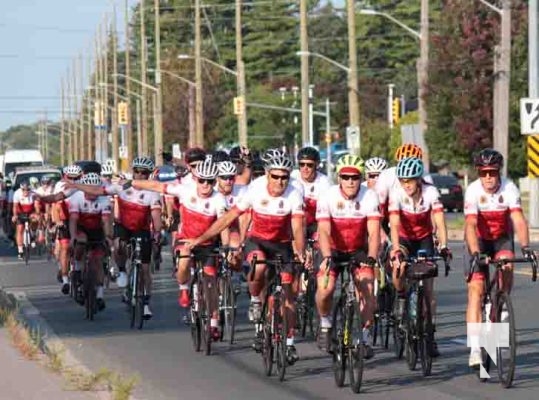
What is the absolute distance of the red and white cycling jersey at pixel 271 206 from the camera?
55.0ft

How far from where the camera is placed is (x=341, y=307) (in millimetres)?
15234

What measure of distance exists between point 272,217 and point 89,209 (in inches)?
261

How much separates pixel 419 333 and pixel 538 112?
2421 cm

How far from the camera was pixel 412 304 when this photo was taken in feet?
51.7

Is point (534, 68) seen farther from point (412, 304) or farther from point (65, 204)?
point (412, 304)

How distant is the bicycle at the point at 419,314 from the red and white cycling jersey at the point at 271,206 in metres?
1.34

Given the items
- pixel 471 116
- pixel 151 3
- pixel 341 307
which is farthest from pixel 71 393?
pixel 151 3

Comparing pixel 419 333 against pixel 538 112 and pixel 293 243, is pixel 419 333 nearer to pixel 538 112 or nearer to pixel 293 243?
pixel 293 243

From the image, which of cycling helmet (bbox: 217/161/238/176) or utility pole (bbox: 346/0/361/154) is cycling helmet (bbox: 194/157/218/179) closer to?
cycling helmet (bbox: 217/161/238/176)

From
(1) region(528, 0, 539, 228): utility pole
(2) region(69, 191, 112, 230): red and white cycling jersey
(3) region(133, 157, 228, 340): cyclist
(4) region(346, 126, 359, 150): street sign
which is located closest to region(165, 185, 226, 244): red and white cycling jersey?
(3) region(133, 157, 228, 340): cyclist

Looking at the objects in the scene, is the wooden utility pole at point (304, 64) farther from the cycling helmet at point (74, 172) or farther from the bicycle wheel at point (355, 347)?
the bicycle wheel at point (355, 347)

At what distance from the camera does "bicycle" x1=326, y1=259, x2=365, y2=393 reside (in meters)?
14.7

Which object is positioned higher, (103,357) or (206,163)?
(206,163)

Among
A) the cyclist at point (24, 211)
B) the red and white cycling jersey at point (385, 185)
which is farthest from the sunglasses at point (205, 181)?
the cyclist at point (24, 211)
